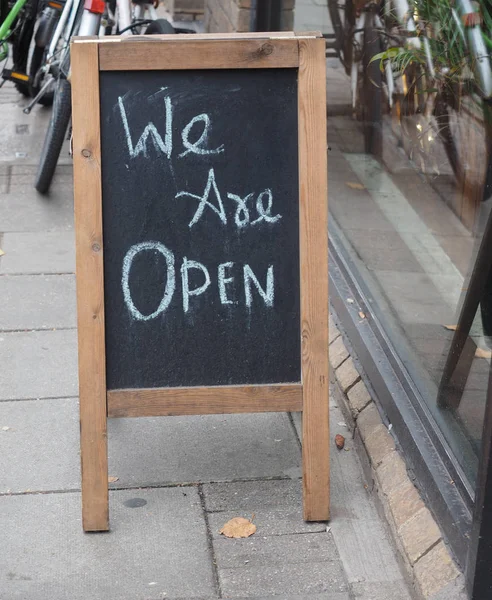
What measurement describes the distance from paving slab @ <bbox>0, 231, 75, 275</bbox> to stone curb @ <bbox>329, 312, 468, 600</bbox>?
1.93 metres

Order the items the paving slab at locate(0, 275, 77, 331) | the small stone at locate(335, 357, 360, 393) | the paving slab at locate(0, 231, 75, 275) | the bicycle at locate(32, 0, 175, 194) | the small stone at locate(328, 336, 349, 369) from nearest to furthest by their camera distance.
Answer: the small stone at locate(335, 357, 360, 393) → the small stone at locate(328, 336, 349, 369) → the paving slab at locate(0, 275, 77, 331) → the paving slab at locate(0, 231, 75, 275) → the bicycle at locate(32, 0, 175, 194)

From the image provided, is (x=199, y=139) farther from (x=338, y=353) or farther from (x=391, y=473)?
(x=338, y=353)

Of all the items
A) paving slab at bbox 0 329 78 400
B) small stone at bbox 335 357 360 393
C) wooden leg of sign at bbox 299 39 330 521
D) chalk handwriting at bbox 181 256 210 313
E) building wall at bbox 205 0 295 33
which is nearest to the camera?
wooden leg of sign at bbox 299 39 330 521

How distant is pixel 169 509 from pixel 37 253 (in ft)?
8.17

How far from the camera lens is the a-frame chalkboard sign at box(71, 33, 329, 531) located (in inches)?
121

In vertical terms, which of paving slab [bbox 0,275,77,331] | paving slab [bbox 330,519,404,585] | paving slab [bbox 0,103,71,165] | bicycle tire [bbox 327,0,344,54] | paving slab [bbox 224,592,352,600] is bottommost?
paving slab [bbox 330,519,404,585]

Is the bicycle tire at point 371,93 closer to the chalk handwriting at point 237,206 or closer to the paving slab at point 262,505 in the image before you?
the chalk handwriting at point 237,206

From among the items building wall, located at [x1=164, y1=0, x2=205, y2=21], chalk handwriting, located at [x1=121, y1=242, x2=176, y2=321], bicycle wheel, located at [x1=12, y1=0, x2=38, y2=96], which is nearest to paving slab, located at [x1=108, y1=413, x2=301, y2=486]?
chalk handwriting, located at [x1=121, y1=242, x2=176, y2=321]

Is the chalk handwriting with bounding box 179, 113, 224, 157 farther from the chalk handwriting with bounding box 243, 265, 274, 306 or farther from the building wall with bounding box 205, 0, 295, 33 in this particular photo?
the building wall with bounding box 205, 0, 295, 33

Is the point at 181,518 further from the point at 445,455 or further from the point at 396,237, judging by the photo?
the point at 396,237

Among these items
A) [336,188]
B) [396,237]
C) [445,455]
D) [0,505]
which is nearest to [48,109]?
[336,188]

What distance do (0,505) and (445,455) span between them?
1.48 m

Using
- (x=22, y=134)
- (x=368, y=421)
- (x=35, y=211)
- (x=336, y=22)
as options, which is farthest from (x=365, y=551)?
(x=22, y=134)

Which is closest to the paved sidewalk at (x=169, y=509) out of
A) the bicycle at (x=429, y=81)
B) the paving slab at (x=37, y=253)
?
the paving slab at (x=37, y=253)
